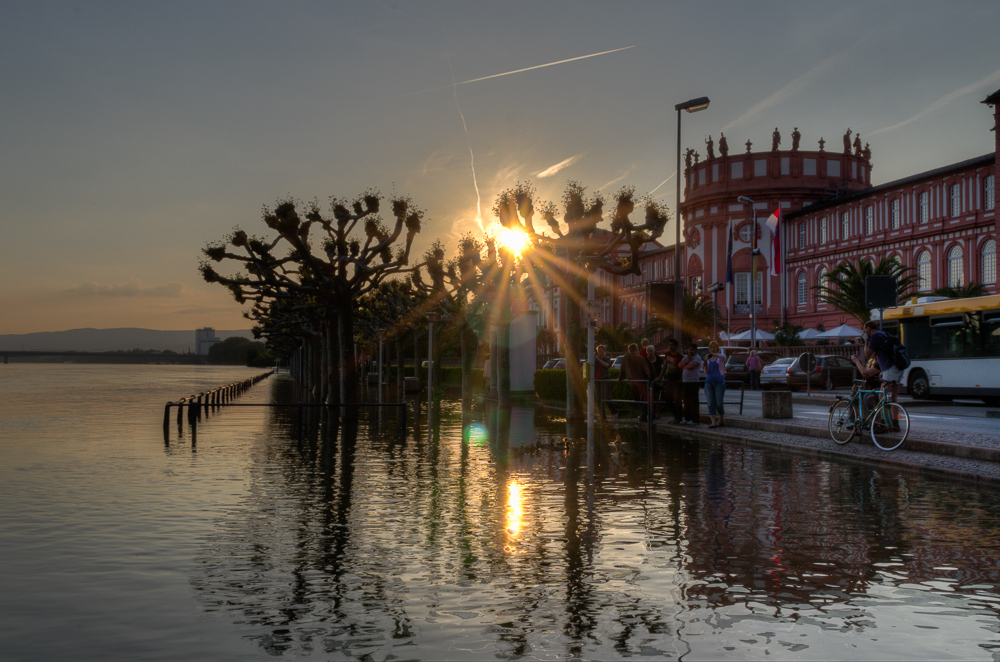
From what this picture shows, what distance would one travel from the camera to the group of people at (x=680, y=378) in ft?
67.5

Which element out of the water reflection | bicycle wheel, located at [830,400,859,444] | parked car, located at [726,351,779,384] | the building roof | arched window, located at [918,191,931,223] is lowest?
the water reflection

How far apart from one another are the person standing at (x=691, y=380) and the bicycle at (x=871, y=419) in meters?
4.62

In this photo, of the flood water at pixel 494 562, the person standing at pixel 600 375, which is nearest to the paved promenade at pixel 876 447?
the flood water at pixel 494 562

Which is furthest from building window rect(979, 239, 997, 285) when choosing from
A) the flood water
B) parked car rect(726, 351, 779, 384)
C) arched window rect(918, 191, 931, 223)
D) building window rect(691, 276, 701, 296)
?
the flood water

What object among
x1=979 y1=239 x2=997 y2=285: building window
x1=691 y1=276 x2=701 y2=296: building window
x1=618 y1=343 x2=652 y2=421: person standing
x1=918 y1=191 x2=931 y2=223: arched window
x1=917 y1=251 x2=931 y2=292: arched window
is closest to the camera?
x1=618 y1=343 x2=652 y2=421: person standing

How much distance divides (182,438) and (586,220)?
12.6m

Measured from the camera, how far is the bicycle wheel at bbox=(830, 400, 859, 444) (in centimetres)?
1594

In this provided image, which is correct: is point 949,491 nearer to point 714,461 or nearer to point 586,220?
point 714,461

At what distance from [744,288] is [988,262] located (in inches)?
999

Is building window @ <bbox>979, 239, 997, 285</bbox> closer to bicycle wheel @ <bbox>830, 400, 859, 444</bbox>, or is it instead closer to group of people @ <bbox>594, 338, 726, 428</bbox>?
group of people @ <bbox>594, 338, 726, 428</bbox>

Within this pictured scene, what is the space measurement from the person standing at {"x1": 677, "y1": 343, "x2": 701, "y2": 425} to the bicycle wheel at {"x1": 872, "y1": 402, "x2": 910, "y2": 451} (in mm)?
5682

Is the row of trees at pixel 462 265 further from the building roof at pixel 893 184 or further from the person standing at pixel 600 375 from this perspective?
the building roof at pixel 893 184

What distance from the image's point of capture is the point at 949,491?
10.9 metres

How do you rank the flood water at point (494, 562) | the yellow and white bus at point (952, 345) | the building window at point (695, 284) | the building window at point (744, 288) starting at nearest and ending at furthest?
the flood water at point (494, 562)
the yellow and white bus at point (952, 345)
the building window at point (744, 288)
the building window at point (695, 284)
